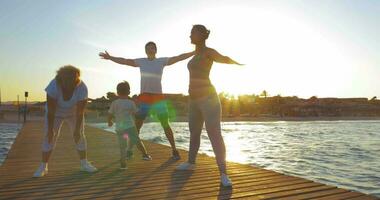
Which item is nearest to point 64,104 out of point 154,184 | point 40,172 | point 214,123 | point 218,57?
point 40,172

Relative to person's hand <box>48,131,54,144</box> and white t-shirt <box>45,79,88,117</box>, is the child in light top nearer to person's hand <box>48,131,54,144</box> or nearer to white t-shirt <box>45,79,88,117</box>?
white t-shirt <box>45,79,88,117</box>

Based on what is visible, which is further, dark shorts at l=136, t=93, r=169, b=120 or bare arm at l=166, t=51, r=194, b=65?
dark shorts at l=136, t=93, r=169, b=120

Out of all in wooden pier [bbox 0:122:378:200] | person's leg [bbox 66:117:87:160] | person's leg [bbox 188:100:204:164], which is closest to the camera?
wooden pier [bbox 0:122:378:200]

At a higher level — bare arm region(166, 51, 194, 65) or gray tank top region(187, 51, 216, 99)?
bare arm region(166, 51, 194, 65)

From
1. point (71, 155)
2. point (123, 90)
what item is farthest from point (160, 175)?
point (71, 155)

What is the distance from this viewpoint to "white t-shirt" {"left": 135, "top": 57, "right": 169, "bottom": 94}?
7199mm

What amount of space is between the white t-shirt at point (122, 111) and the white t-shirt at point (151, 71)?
2.29 feet

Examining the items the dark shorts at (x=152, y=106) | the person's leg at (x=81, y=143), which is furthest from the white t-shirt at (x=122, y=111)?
the person's leg at (x=81, y=143)

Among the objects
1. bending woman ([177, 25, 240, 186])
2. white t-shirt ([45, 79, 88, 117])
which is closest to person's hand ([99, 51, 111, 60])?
white t-shirt ([45, 79, 88, 117])

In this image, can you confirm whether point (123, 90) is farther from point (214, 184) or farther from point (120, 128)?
point (214, 184)

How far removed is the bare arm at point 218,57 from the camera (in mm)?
4816

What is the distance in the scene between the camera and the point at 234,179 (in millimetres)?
5574

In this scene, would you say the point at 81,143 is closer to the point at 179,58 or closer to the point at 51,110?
the point at 51,110

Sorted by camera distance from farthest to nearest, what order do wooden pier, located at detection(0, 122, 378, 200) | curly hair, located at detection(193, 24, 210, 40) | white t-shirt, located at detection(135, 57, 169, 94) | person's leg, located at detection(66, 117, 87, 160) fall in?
white t-shirt, located at detection(135, 57, 169, 94) < person's leg, located at detection(66, 117, 87, 160) < curly hair, located at detection(193, 24, 210, 40) < wooden pier, located at detection(0, 122, 378, 200)
